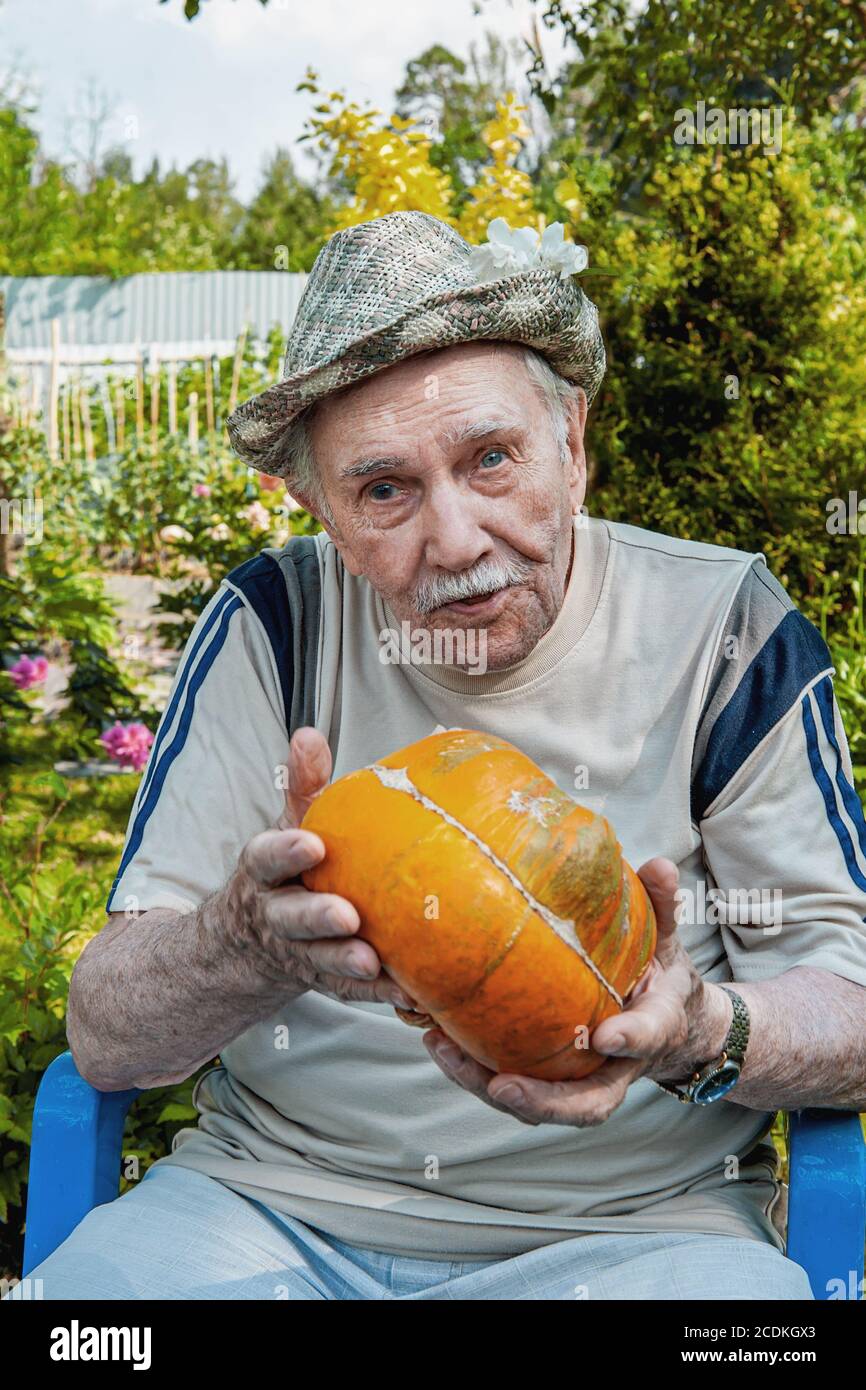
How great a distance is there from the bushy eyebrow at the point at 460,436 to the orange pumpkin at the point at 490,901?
1.89ft

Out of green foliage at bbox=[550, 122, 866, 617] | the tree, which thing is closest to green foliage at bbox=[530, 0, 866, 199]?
green foliage at bbox=[550, 122, 866, 617]

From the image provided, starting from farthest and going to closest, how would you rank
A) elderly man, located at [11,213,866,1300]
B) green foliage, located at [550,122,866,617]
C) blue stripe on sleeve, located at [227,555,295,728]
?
green foliage, located at [550,122,866,617], blue stripe on sleeve, located at [227,555,295,728], elderly man, located at [11,213,866,1300]

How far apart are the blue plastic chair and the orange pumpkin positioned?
1.84 feet

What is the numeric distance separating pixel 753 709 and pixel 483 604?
44cm

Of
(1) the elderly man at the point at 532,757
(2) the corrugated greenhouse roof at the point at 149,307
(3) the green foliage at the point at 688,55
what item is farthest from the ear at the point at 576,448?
(2) the corrugated greenhouse roof at the point at 149,307

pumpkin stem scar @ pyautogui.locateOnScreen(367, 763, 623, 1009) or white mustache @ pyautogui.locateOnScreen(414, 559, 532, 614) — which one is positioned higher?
white mustache @ pyautogui.locateOnScreen(414, 559, 532, 614)

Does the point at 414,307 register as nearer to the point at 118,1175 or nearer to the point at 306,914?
the point at 306,914

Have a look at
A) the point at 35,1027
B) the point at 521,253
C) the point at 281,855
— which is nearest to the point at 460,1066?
the point at 281,855

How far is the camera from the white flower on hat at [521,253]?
2.09 m

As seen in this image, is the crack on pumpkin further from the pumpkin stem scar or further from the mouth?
the mouth

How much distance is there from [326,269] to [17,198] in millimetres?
26297

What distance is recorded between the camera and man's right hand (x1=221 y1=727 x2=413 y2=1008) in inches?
59.6

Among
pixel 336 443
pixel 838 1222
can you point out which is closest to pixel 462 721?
pixel 336 443

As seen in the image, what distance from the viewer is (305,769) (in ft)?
5.53
